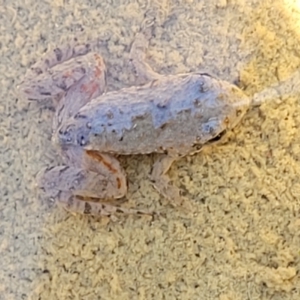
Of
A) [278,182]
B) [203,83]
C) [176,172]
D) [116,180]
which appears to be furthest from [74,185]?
[278,182]

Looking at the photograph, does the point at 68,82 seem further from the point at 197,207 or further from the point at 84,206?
the point at 197,207

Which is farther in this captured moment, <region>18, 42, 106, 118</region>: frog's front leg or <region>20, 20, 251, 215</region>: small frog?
<region>18, 42, 106, 118</region>: frog's front leg

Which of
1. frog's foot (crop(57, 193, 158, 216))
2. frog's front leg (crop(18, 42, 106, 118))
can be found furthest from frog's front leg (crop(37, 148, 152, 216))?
frog's front leg (crop(18, 42, 106, 118))

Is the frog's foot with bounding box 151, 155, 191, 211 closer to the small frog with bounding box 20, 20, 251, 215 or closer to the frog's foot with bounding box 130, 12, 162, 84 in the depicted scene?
the small frog with bounding box 20, 20, 251, 215

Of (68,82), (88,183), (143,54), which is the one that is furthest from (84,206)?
(143,54)

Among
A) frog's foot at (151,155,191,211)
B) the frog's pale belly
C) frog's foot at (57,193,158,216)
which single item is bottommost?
frog's foot at (57,193,158,216)

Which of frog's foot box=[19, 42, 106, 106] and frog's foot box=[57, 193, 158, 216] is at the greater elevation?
frog's foot box=[19, 42, 106, 106]

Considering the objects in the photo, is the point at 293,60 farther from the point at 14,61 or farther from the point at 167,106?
the point at 14,61
